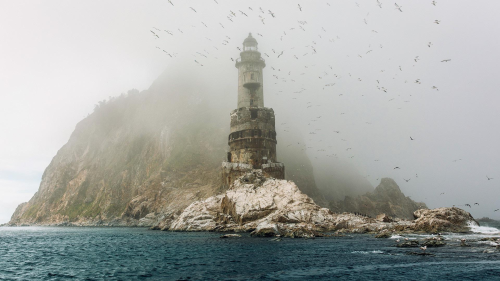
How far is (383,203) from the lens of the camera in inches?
4884

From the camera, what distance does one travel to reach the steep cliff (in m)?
105

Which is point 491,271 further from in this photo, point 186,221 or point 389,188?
point 389,188

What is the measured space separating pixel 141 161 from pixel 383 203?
95835 mm

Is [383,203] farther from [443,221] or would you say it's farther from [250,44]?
[250,44]

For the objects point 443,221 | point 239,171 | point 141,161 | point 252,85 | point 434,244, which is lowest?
point 434,244

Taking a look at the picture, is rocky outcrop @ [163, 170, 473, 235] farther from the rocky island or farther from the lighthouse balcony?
the lighthouse balcony

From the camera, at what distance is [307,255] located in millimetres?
27016

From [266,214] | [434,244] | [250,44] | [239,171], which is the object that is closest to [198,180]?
[239,171]

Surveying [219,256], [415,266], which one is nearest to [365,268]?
[415,266]

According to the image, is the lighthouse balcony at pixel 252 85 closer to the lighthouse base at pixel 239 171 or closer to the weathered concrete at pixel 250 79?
the weathered concrete at pixel 250 79

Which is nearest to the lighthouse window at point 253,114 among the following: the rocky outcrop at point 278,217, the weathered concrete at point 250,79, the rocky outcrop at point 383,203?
the weathered concrete at point 250,79

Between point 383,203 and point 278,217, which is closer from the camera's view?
point 278,217

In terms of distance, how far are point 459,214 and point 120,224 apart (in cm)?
9259

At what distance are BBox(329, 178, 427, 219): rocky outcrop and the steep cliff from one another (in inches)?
376
